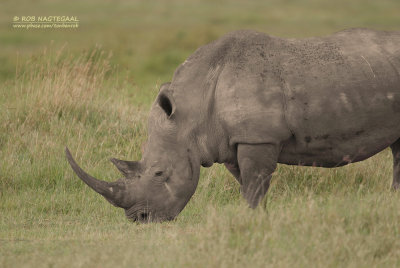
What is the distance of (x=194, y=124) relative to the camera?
6.83 m

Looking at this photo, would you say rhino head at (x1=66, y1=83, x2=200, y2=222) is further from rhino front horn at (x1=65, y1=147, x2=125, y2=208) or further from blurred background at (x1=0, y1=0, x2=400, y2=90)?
blurred background at (x1=0, y1=0, x2=400, y2=90)

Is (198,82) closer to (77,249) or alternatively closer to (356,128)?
(356,128)

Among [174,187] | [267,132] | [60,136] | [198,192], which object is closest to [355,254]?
[267,132]

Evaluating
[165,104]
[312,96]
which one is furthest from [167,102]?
[312,96]

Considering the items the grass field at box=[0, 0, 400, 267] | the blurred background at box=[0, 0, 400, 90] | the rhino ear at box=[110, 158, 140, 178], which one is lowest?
the blurred background at box=[0, 0, 400, 90]

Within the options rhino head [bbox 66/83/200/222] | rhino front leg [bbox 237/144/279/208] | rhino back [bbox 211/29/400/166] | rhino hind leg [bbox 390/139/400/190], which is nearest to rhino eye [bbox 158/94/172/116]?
rhino head [bbox 66/83/200/222]

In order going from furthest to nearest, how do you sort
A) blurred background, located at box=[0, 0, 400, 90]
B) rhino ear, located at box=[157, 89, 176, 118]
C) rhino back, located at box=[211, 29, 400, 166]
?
blurred background, located at box=[0, 0, 400, 90] → rhino ear, located at box=[157, 89, 176, 118] → rhino back, located at box=[211, 29, 400, 166]

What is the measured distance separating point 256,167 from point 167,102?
0.98 metres

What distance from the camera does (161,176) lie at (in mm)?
6832

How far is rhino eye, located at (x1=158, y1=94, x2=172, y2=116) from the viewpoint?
22.3 feet

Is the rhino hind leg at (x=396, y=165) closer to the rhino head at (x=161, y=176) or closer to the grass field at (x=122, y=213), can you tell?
the grass field at (x=122, y=213)

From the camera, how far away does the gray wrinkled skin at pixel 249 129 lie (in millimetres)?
6648

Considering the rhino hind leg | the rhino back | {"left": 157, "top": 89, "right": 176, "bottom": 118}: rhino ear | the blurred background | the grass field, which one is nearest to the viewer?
the grass field

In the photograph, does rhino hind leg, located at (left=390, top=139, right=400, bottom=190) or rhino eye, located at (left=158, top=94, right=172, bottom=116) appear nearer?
rhino eye, located at (left=158, top=94, right=172, bottom=116)
